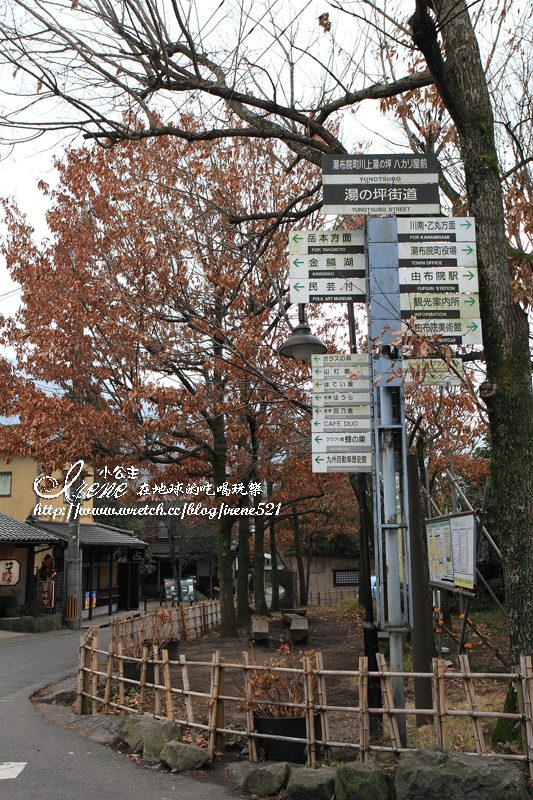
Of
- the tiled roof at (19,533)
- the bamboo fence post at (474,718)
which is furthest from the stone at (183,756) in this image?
the tiled roof at (19,533)

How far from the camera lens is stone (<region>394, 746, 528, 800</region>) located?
15.5 ft

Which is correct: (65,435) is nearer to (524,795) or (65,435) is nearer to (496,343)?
(496,343)

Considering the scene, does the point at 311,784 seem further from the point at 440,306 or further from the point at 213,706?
the point at 440,306

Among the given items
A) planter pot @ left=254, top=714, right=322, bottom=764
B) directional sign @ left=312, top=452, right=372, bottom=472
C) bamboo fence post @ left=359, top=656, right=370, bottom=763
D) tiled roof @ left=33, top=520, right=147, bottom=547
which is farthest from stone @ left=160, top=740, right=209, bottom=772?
tiled roof @ left=33, top=520, right=147, bottom=547

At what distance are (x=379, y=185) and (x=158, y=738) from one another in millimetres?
6291

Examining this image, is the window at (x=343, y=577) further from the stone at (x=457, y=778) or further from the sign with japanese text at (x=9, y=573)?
the stone at (x=457, y=778)

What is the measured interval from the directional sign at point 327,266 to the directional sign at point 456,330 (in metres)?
0.94

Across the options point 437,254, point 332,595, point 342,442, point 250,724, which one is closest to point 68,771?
point 250,724

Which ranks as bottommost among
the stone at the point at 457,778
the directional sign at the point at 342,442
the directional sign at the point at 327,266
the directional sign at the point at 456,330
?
the stone at the point at 457,778

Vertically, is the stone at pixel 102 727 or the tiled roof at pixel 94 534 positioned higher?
the tiled roof at pixel 94 534

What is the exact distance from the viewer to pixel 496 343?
6641mm

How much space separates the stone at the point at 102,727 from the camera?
7.69 m

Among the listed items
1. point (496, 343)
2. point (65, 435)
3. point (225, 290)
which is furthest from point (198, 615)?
point (496, 343)

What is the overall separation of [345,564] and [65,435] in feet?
103
